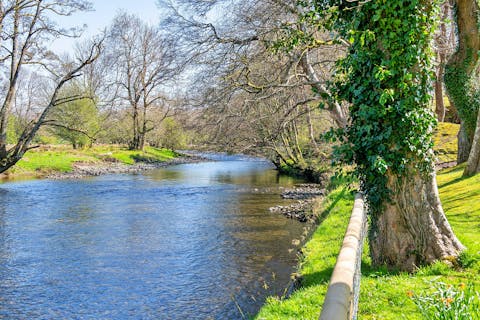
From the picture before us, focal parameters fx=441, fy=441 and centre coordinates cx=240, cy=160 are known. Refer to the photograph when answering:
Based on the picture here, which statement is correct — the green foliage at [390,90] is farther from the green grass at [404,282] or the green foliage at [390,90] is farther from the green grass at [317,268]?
the green grass at [317,268]

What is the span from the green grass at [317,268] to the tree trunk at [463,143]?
4.69m

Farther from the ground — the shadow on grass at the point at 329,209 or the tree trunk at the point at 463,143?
the tree trunk at the point at 463,143

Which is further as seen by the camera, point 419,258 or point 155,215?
point 155,215

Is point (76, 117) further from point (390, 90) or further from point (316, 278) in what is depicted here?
point (390, 90)

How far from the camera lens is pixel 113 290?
9773 mm

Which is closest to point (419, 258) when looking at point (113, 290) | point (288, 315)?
point (288, 315)

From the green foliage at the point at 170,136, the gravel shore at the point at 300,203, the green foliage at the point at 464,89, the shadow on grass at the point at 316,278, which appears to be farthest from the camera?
the green foliage at the point at 170,136

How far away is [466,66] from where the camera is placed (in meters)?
14.2

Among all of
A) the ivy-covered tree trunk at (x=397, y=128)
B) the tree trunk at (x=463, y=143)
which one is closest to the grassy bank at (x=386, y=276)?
the ivy-covered tree trunk at (x=397, y=128)

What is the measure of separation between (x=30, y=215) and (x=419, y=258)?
615 inches

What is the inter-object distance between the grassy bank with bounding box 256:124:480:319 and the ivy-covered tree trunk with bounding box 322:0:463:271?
0.30 m

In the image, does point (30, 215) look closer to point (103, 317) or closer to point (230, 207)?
point (230, 207)

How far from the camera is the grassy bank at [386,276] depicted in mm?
5375

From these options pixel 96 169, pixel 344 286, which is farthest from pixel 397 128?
pixel 96 169
